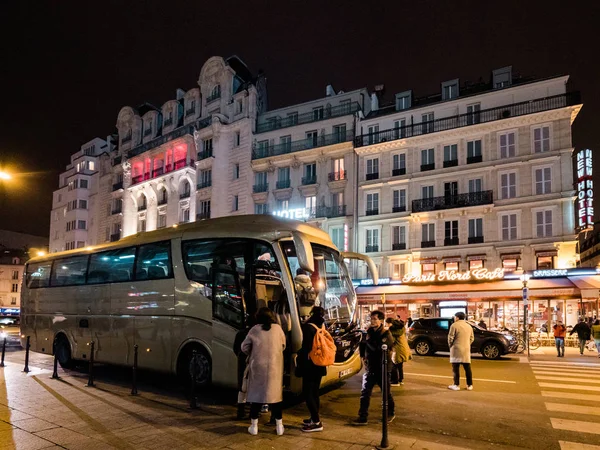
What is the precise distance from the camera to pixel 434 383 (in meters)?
11.2

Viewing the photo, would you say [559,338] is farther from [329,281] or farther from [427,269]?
[329,281]

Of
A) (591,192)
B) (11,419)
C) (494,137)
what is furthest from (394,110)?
(11,419)

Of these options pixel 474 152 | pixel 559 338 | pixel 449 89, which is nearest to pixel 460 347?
pixel 559 338

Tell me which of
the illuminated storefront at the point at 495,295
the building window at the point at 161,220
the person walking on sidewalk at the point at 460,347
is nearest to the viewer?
the person walking on sidewalk at the point at 460,347

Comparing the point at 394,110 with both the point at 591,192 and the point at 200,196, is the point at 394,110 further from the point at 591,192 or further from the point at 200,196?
the point at 200,196

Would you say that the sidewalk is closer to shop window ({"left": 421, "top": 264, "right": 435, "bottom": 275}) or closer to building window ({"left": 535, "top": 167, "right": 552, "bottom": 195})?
shop window ({"left": 421, "top": 264, "right": 435, "bottom": 275})

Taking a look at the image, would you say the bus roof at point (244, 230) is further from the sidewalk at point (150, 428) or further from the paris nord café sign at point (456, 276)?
the paris nord café sign at point (456, 276)

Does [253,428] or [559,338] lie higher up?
[253,428]

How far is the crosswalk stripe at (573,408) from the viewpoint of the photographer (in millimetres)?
8164

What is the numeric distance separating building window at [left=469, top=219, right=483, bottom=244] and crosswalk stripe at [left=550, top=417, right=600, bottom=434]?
24.2m

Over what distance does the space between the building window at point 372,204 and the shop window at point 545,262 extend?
11357 millimetres

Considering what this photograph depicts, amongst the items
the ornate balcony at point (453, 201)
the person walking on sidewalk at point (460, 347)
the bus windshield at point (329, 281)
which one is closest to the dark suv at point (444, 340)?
the person walking on sidewalk at point (460, 347)

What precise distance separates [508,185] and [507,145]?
2.64 meters

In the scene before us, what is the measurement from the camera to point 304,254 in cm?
755
